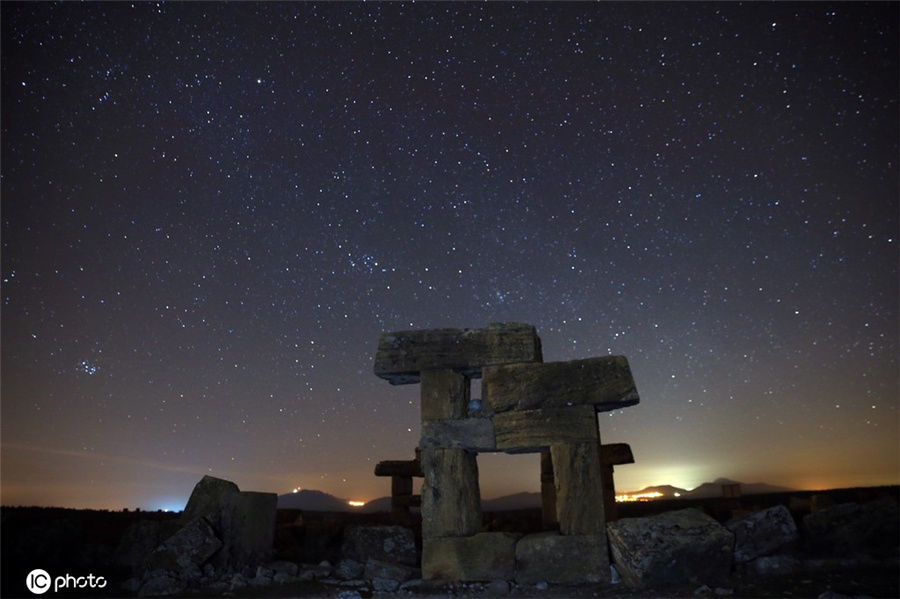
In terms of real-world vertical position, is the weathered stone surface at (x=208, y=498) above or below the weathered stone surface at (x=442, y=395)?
below

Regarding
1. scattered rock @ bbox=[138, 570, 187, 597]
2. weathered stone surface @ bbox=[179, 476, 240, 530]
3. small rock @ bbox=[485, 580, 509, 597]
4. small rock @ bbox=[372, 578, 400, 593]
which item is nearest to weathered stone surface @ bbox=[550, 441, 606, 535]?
small rock @ bbox=[485, 580, 509, 597]

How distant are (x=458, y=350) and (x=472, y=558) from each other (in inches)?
106

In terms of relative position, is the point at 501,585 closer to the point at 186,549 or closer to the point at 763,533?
the point at 763,533

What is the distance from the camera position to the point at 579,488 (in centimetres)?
743

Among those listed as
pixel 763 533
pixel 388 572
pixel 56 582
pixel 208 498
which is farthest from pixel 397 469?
pixel 763 533

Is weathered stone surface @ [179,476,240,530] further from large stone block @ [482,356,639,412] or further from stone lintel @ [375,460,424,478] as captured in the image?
stone lintel @ [375,460,424,478]

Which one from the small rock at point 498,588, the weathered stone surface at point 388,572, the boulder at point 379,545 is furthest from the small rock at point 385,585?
the boulder at point 379,545

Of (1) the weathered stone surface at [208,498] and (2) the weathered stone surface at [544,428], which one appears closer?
(2) the weathered stone surface at [544,428]

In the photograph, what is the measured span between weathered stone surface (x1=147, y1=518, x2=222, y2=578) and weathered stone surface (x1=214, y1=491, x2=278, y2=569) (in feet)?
0.93

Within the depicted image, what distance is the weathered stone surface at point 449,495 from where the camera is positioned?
7.70m

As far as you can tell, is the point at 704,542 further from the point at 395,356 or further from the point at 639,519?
the point at 395,356

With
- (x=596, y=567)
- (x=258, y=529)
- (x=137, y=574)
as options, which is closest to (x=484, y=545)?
(x=596, y=567)

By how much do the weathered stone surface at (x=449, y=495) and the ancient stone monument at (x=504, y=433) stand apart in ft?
0.04

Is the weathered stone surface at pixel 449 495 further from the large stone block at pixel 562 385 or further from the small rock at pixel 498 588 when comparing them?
the large stone block at pixel 562 385
